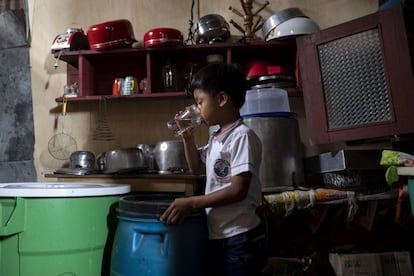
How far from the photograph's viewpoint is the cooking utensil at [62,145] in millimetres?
1980

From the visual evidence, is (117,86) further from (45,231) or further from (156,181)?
(45,231)

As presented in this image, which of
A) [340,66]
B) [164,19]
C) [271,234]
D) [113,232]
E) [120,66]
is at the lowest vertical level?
[271,234]

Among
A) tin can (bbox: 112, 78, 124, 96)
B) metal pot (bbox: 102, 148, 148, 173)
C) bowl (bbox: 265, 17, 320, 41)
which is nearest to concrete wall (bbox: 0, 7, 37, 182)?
tin can (bbox: 112, 78, 124, 96)

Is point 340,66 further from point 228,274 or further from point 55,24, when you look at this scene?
point 55,24

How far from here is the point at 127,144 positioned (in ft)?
6.46

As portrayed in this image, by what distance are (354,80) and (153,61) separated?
1087mm

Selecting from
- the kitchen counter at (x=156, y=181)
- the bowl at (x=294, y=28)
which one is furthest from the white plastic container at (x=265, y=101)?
the kitchen counter at (x=156, y=181)

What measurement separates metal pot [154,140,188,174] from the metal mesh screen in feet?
2.35

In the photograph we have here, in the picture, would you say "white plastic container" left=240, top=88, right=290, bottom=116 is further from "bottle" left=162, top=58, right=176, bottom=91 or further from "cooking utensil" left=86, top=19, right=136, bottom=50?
"cooking utensil" left=86, top=19, right=136, bottom=50

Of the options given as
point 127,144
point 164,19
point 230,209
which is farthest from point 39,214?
point 164,19

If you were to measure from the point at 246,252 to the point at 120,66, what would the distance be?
4.83 feet

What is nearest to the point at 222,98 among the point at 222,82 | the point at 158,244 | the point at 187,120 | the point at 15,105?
the point at 222,82

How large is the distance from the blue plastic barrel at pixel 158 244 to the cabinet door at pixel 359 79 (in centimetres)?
83

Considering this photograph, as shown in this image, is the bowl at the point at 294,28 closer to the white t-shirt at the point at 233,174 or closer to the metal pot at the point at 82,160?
the white t-shirt at the point at 233,174
